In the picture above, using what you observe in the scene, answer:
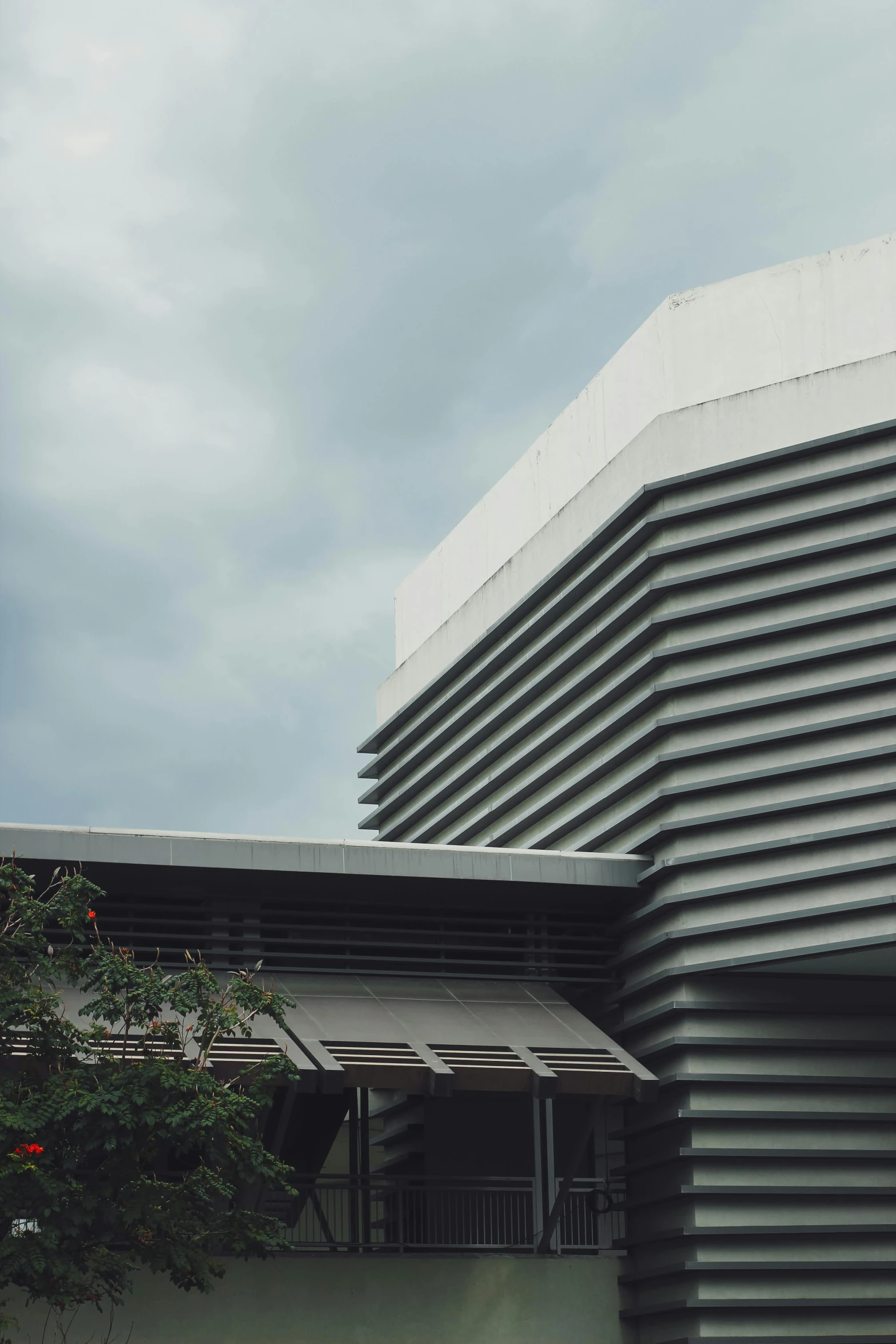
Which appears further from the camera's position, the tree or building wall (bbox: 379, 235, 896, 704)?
building wall (bbox: 379, 235, 896, 704)

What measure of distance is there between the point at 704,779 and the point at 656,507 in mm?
3681

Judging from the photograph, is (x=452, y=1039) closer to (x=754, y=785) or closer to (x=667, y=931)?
(x=667, y=931)

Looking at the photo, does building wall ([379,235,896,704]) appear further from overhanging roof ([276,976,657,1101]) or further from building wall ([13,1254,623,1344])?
building wall ([13,1254,623,1344])

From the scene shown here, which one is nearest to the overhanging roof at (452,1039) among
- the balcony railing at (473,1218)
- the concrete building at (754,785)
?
the concrete building at (754,785)

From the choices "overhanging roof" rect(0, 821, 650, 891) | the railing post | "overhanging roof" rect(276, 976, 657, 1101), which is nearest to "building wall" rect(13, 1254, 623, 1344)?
the railing post

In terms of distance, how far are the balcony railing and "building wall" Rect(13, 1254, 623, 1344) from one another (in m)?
0.36

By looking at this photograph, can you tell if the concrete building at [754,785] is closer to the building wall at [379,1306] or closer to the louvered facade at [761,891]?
the louvered facade at [761,891]

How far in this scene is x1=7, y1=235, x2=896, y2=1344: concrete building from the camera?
2094cm

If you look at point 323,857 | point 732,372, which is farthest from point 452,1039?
point 732,372

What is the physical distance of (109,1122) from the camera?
1661 centimetres

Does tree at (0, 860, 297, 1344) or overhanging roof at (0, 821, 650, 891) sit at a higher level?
overhanging roof at (0, 821, 650, 891)

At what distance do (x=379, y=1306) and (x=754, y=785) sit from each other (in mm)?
7496

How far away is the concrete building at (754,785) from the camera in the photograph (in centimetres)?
2100

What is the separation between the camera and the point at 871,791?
20.9 metres
